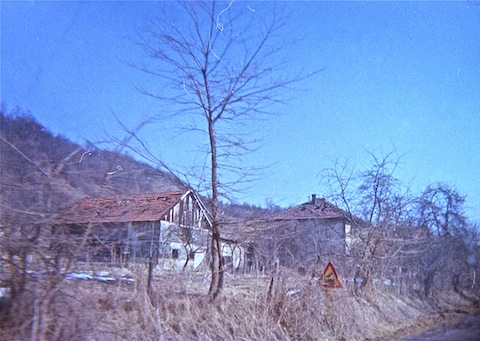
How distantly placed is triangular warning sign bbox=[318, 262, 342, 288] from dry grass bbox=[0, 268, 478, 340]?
209 mm

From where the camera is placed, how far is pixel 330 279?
37.8 feet

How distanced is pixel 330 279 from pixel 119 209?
5.97 metres

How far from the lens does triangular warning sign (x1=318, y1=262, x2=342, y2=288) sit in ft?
37.6

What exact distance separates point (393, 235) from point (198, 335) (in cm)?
1180

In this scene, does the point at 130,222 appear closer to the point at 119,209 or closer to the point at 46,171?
the point at 119,209

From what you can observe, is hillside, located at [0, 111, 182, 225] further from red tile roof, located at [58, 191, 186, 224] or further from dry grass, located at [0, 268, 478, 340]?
dry grass, located at [0, 268, 478, 340]

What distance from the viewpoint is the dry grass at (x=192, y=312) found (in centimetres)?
616

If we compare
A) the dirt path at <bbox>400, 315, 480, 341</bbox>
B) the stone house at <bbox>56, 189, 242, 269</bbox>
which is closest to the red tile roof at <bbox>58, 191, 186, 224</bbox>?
the stone house at <bbox>56, 189, 242, 269</bbox>

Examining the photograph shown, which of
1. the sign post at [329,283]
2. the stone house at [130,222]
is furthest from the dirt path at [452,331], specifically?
the stone house at [130,222]

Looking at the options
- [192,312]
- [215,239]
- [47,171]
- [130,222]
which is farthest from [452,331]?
[47,171]

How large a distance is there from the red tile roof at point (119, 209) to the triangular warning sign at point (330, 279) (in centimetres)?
409

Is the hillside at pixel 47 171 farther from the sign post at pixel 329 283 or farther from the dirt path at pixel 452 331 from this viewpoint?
the dirt path at pixel 452 331

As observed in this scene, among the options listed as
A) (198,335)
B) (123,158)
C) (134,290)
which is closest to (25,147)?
(123,158)

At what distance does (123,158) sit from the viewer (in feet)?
24.6
